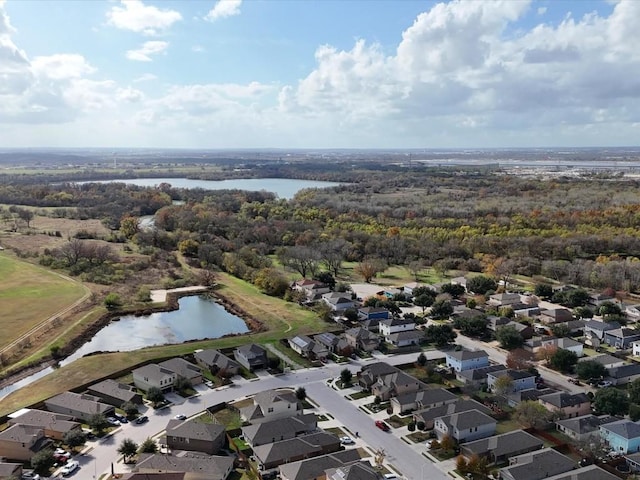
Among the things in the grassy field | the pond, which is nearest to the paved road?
the grassy field

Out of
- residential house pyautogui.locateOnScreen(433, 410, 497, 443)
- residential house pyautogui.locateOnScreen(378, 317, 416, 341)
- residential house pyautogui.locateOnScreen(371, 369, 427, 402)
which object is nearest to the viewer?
residential house pyautogui.locateOnScreen(433, 410, 497, 443)

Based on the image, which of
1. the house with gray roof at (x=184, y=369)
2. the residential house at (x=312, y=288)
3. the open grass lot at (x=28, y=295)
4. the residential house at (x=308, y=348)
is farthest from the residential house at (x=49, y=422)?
the residential house at (x=312, y=288)

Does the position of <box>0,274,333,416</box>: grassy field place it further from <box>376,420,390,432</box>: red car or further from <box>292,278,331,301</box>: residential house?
<box>376,420,390,432</box>: red car

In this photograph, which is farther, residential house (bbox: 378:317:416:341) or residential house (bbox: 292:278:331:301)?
residential house (bbox: 292:278:331:301)

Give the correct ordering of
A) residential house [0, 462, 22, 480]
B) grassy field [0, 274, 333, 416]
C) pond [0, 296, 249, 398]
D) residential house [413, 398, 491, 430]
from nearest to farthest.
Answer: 1. residential house [0, 462, 22, 480]
2. residential house [413, 398, 491, 430]
3. grassy field [0, 274, 333, 416]
4. pond [0, 296, 249, 398]

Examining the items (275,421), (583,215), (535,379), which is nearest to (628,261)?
(583,215)

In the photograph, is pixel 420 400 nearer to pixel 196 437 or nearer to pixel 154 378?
pixel 196 437
